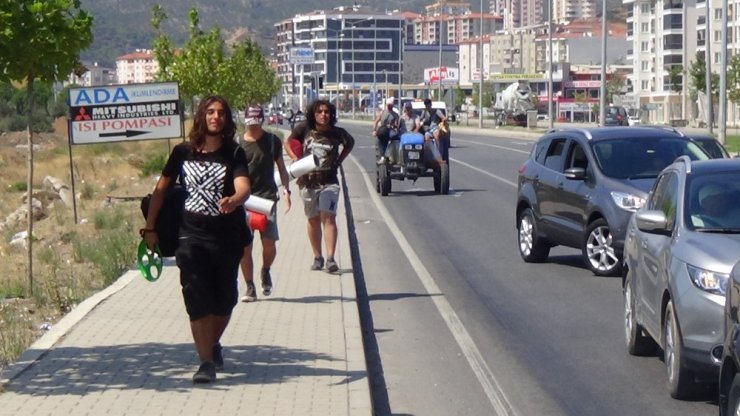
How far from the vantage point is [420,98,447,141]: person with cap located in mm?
29531

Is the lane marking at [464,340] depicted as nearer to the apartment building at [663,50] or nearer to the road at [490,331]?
the road at [490,331]

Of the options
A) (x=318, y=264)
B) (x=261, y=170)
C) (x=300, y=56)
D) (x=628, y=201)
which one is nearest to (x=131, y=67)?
(x=300, y=56)

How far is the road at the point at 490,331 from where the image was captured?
30.0 ft

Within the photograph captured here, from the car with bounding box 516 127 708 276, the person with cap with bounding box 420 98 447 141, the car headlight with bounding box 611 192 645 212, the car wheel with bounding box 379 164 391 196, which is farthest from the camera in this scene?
the person with cap with bounding box 420 98 447 141

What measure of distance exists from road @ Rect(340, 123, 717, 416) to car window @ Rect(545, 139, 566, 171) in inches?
47.9

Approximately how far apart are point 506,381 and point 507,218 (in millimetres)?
13548

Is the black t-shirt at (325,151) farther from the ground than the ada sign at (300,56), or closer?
closer

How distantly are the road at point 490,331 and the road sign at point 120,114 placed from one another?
→ 13.1ft

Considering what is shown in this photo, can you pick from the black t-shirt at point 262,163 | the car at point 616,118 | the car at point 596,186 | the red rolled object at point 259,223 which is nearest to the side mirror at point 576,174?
the car at point 596,186

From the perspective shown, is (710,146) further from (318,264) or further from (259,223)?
(259,223)

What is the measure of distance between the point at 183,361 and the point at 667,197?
367 centimetres

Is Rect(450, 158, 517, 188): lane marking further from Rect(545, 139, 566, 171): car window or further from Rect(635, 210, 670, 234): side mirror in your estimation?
Rect(635, 210, 670, 234): side mirror

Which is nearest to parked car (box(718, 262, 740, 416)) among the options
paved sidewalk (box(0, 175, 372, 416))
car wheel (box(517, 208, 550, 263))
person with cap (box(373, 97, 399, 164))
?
paved sidewalk (box(0, 175, 372, 416))

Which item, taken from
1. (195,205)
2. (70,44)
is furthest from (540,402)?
(70,44)
